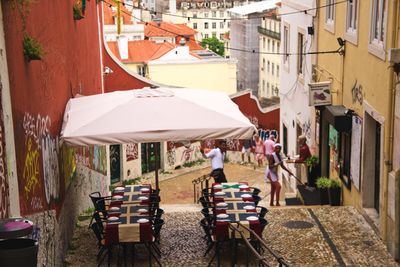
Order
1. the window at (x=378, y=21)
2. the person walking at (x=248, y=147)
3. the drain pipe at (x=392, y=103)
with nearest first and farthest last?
1. the drain pipe at (x=392, y=103)
2. the window at (x=378, y=21)
3. the person walking at (x=248, y=147)

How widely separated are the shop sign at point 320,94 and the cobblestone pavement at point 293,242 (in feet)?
10.9

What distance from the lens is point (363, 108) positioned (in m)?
11.2

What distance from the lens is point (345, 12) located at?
12914 millimetres

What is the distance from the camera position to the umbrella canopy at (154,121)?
352 inches

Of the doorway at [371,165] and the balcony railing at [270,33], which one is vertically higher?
the doorway at [371,165]

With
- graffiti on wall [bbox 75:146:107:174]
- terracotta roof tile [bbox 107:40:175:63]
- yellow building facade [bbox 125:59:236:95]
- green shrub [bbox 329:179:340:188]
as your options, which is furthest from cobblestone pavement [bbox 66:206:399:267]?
terracotta roof tile [bbox 107:40:175:63]

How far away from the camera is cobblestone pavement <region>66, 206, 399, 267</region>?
893cm

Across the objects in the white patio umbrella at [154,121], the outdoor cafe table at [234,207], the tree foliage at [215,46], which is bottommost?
the tree foliage at [215,46]

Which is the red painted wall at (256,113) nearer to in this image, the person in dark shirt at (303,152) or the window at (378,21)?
the person in dark shirt at (303,152)

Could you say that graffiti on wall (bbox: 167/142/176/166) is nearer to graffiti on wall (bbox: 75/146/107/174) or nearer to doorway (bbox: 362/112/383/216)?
graffiti on wall (bbox: 75/146/107/174)

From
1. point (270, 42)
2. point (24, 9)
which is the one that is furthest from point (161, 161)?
point (270, 42)

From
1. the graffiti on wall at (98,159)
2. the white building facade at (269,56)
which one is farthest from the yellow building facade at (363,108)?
the white building facade at (269,56)

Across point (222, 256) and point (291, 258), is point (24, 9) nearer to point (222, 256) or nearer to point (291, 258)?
point (222, 256)

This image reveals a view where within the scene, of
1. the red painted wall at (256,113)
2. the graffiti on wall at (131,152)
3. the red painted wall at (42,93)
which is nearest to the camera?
the red painted wall at (42,93)
